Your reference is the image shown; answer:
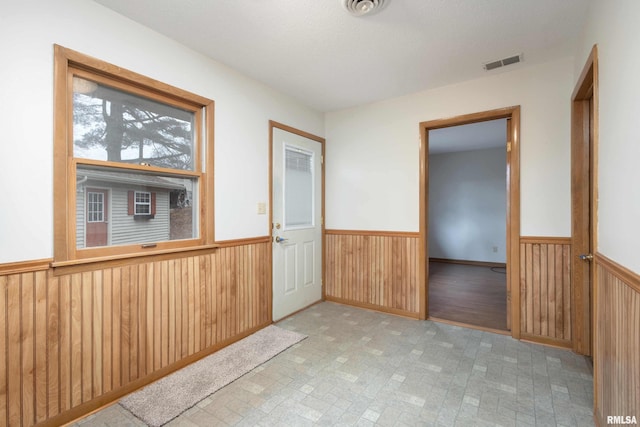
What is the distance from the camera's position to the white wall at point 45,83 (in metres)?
1.50

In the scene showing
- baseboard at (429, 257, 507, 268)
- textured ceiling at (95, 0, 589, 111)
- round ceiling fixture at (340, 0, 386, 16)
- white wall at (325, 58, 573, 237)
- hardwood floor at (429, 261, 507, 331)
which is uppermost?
textured ceiling at (95, 0, 589, 111)

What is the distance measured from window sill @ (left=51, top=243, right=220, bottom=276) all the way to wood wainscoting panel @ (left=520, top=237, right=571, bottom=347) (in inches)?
114

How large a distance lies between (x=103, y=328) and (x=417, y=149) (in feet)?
10.6

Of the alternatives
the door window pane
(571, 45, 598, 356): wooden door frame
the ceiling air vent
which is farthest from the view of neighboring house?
(571, 45, 598, 356): wooden door frame

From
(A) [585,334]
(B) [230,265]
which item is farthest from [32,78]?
(A) [585,334]

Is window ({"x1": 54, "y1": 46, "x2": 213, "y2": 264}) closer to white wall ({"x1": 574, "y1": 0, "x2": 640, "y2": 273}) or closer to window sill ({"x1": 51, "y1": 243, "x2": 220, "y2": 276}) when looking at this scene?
window sill ({"x1": 51, "y1": 243, "x2": 220, "y2": 276})

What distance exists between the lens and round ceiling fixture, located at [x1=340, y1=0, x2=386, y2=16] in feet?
5.94

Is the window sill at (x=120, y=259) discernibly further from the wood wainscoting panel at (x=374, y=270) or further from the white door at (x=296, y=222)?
the wood wainscoting panel at (x=374, y=270)

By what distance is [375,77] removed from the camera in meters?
2.88

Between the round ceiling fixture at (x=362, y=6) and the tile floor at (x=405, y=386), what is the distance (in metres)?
2.54

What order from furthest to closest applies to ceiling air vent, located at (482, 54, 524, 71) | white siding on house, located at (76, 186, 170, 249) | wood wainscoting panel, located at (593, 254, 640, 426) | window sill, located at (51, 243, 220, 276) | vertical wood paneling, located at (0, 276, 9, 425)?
ceiling air vent, located at (482, 54, 524, 71) → white siding on house, located at (76, 186, 170, 249) → window sill, located at (51, 243, 220, 276) → vertical wood paneling, located at (0, 276, 9, 425) → wood wainscoting panel, located at (593, 254, 640, 426)

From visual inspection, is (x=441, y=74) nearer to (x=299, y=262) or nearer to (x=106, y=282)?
(x=299, y=262)

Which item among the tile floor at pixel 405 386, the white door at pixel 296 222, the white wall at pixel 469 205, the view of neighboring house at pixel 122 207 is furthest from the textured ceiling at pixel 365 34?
the white wall at pixel 469 205

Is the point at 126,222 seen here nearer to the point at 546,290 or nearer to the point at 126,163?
the point at 126,163
